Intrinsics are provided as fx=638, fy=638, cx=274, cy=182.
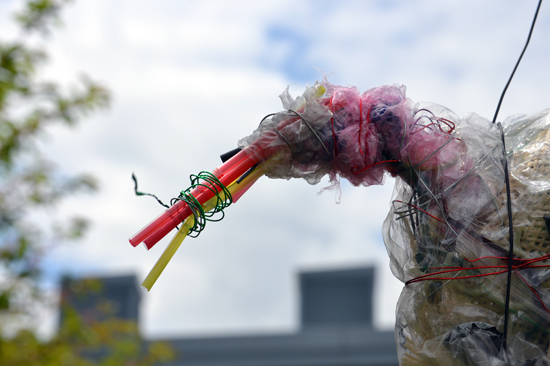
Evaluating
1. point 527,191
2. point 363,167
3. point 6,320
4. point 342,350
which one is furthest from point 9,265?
point 342,350

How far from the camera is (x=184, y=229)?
208cm

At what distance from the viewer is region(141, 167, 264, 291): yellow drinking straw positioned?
204cm

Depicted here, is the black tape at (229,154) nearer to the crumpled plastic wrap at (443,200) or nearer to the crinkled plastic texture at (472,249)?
the crumpled plastic wrap at (443,200)

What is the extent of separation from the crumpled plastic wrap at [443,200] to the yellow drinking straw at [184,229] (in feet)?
0.22

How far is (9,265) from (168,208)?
3.41m

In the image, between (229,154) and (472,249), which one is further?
(229,154)

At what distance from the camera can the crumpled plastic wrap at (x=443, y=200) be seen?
1952 mm

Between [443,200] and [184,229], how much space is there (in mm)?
851

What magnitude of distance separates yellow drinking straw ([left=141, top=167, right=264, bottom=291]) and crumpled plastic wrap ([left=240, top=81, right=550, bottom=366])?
7cm

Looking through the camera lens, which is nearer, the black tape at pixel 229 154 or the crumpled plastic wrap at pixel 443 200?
the crumpled plastic wrap at pixel 443 200

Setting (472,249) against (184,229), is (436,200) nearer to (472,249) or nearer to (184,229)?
(472,249)

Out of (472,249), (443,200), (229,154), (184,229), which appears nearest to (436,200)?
(443,200)

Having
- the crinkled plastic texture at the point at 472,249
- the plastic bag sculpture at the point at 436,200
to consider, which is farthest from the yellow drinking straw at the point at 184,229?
the crinkled plastic texture at the point at 472,249

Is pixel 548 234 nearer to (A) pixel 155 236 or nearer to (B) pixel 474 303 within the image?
(B) pixel 474 303
